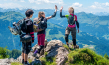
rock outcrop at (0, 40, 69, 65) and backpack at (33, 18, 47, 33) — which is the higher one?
backpack at (33, 18, 47, 33)

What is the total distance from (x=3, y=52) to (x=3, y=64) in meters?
5.45

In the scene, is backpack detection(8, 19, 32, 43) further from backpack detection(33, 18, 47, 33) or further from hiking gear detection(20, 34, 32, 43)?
backpack detection(33, 18, 47, 33)

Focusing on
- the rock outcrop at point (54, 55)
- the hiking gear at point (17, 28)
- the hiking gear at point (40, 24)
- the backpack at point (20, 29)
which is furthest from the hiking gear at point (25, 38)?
the rock outcrop at point (54, 55)

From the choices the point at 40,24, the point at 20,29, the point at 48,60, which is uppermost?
the point at 40,24

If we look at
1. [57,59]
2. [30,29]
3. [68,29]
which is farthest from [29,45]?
[68,29]

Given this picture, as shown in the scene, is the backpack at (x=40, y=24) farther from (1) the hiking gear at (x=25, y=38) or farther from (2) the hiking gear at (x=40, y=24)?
(1) the hiking gear at (x=25, y=38)

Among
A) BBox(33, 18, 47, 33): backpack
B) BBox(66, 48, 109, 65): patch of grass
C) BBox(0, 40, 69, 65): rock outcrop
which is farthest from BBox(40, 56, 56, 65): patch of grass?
BBox(33, 18, 47, 33): backpack

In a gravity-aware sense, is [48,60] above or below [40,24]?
below

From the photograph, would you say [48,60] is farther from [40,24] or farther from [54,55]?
[40,24]

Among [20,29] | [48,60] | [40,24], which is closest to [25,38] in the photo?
[20,29]

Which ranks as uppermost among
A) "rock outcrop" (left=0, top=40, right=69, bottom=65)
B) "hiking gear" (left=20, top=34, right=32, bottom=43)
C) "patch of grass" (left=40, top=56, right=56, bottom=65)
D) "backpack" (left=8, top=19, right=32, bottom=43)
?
"backpack" (left=8, top=19, right=32, bottom=43)

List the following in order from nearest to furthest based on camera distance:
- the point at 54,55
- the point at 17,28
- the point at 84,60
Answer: the point at 17,28 → the point at 84,60 → the point at 54,55

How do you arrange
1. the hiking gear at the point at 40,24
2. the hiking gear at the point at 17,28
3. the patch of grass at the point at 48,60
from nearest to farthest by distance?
1. the hiking gear at the point at 17,28
2. the patch of grass at the point at 48,60
3. the hiking gear at the point at 40,24

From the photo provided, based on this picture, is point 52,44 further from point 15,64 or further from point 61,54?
point 15,64
